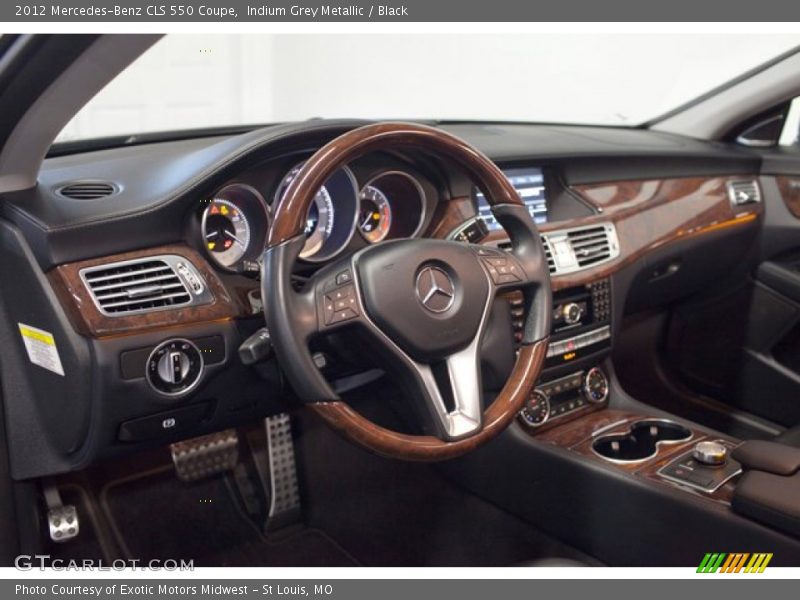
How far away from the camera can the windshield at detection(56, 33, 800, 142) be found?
112 inches

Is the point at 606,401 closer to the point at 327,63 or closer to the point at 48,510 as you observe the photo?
the point at 48,510

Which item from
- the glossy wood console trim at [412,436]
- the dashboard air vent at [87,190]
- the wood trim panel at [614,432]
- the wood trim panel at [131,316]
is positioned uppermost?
the dashboard air vent at [87,190]

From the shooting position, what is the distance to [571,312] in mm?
1826

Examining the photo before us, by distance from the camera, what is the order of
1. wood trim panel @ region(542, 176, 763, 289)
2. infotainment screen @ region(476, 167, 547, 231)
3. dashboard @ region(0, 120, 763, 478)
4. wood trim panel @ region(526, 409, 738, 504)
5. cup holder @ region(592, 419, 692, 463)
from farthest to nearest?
1. wood trim panel @ region(542, 176, 763, 289)
2. infotainment screen @ region(476, 167, 547, 231)
3. cup holder @ region(592, 419, 692, 463)
4. wood trim panel @ region(526, 409, 738, 504)
5. dashboard @ region(0, 120, 763, 478)

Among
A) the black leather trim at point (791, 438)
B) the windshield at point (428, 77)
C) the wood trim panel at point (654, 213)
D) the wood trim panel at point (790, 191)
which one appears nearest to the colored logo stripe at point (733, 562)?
the black leather trim at point (791, 438)

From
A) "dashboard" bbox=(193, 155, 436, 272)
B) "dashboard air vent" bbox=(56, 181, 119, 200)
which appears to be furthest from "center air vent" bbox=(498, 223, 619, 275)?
"dashboard air vent" bbox=(56, 181, 119, 200)

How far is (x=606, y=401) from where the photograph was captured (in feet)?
6.33

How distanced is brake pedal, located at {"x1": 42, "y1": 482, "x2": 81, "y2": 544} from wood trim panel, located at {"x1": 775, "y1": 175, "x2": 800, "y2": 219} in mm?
2047

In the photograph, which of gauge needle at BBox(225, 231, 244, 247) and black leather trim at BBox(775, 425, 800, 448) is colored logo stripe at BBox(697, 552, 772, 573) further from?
gauge needle at BBox(225, 231, 244, 247)

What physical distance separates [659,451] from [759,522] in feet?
1.10

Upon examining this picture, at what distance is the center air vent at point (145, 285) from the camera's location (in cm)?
121

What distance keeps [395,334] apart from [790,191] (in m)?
Answer: 1.66

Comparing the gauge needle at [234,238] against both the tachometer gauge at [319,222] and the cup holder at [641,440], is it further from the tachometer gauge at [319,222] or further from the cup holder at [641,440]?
the cup holder at [641,440]
